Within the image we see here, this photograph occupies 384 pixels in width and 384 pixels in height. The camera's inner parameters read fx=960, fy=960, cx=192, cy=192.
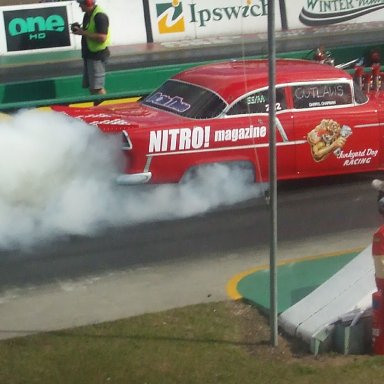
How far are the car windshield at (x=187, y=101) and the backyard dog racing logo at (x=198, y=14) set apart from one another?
1350cm

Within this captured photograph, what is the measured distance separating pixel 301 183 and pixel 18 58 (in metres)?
13.0

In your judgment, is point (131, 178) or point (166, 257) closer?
point (166, 257)

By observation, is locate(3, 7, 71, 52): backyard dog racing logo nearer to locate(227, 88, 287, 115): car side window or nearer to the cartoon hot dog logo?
locate(227, 88, 287, 115): car side window

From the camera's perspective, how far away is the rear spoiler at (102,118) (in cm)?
1004

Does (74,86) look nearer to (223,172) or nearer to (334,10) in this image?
(223,172)

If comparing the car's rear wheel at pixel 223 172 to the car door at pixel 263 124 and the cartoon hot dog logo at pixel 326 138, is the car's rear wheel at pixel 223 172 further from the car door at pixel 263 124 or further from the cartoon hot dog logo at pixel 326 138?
the cartoon hot dog logo at pixel 326 138

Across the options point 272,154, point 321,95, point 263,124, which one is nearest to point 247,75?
point 263,124

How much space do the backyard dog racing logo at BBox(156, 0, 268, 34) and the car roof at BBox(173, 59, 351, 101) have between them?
43.4 ft

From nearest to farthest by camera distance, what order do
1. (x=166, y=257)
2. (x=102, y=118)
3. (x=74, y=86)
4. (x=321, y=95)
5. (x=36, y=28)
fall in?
1. (x=166, y=257)
2. (x=102, y=118)
3. (x=321, y=95)
4. (x=74, y=86)
5. (x=36, y=28)

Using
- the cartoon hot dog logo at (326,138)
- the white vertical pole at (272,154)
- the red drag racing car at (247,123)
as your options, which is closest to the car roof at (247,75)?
the red drag racing car at (247,123)

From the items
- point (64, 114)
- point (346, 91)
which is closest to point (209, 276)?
point (64, 114)

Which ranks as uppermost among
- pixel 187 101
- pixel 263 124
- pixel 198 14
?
pixel 187 101

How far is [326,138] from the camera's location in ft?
35.8

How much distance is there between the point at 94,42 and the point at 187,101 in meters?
3.79
